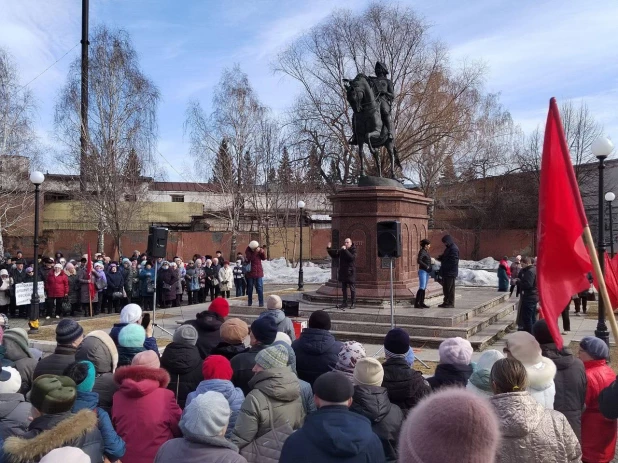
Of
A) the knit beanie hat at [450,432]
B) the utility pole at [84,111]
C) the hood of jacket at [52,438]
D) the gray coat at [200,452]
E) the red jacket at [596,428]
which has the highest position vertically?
the utility pole at [84,111]

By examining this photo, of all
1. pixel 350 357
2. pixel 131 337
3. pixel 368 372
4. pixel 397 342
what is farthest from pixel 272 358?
pixel 131 337

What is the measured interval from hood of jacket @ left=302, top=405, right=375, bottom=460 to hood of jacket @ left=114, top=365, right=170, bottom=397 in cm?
170

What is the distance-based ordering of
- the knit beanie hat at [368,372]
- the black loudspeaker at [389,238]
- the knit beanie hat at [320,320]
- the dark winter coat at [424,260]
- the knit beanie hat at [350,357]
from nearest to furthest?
the knit beanie hat at [368,372]
the knit beanie hat at [350,357]
the knit beanie hat at [320,320]
the black loudspeaker at [389,238]
the dark winter coat at [424,260]

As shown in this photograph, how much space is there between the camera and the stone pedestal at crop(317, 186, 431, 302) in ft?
46.1

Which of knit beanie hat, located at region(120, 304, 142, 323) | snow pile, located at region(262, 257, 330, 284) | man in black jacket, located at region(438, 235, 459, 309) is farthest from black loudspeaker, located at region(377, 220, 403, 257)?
snow pile, located at region(262, 257, 330, 284)

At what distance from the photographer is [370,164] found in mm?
34500

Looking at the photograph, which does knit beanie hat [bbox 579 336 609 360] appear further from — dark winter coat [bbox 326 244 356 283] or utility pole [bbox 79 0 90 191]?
utility pole [bbox 79 0 90 191]

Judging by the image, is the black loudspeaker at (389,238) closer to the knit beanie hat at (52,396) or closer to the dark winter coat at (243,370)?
the dark winter coat at (243,370)

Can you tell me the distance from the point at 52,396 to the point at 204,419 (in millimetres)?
894

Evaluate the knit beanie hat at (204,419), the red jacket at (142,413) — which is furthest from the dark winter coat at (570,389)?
the red jacket at (142,413)

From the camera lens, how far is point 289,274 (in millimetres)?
30859

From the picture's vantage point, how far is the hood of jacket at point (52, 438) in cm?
280

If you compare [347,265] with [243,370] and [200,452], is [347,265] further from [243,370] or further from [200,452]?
[200,452]

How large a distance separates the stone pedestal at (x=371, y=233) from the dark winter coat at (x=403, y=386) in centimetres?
947
